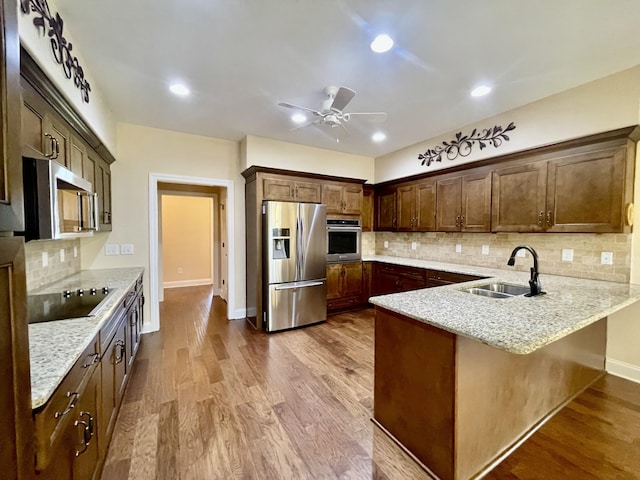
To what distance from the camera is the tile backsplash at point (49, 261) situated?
213 cm

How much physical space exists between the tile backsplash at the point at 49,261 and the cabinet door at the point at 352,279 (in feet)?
11.1

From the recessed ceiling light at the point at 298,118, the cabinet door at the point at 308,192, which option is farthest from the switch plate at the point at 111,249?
the recessed ceiling light at the point at 298,118

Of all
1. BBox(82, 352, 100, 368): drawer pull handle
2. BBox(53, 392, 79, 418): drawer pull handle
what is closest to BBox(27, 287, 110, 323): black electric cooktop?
BBox(82, 352, 100, 368): drawer pull handle

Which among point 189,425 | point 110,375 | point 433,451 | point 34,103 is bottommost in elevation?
point 189,425

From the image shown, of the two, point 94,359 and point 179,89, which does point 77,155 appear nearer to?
point 179,89

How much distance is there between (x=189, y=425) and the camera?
200cm

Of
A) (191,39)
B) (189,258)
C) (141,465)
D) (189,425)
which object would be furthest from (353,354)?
(189,258)

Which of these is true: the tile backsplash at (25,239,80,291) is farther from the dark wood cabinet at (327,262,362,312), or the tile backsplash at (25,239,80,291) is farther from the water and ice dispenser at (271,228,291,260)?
the dark wood cabinet at (327,262,362,312)

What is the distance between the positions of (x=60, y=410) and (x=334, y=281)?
3641mm

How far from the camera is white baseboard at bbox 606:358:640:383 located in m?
2.53

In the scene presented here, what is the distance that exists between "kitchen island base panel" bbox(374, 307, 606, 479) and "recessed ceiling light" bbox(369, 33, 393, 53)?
1.89 metres

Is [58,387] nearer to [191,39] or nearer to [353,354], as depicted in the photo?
[191,39]

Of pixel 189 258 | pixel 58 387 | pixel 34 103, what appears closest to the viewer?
pixel 58 387

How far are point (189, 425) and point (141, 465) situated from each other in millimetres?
365
